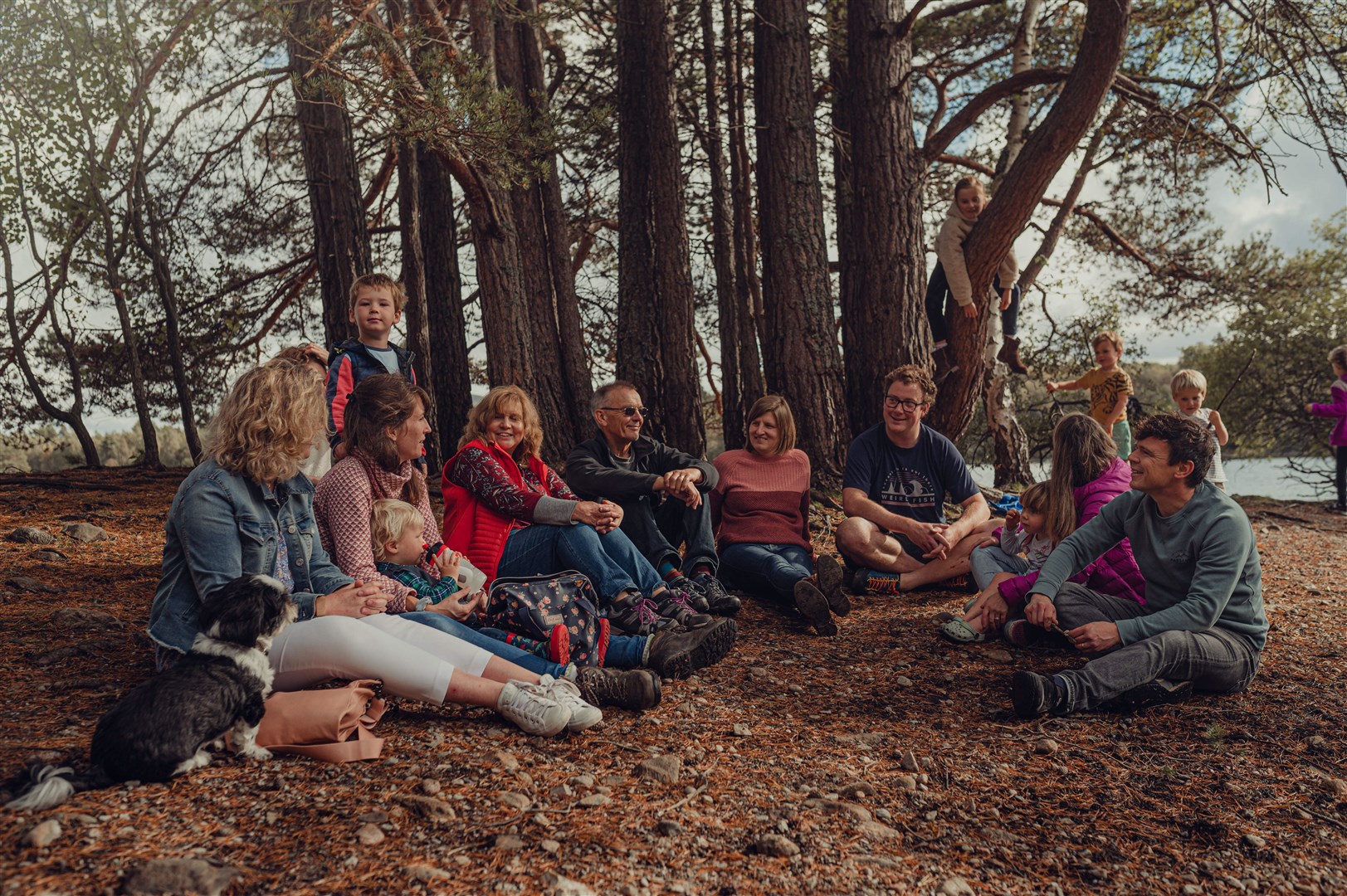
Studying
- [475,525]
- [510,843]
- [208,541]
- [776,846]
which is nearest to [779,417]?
[475,525]

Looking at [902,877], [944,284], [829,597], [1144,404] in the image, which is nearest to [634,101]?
[944,284]

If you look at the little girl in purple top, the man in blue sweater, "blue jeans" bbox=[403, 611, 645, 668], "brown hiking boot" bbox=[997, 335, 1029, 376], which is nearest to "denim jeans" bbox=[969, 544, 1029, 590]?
the man in blue sweater

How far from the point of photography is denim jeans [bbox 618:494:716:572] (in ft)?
15.5

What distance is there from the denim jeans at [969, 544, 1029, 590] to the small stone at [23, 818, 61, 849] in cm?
401

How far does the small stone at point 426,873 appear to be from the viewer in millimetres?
2057

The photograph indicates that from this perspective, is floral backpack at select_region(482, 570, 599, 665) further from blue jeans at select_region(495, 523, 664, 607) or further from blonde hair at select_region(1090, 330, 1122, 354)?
blonde hair at select_region(1090, 330, 1122, 354)

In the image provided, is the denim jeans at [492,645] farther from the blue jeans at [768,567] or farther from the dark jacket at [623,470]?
the blue jeans at [768,567]

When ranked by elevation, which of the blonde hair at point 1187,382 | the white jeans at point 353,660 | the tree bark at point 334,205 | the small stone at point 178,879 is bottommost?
→ the small stone at point 178,879

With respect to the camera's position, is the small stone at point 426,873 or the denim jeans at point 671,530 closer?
the small stone at point 426,873

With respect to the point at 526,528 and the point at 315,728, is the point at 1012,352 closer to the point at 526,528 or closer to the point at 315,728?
the point at 526,528

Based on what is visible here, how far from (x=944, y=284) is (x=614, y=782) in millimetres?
5370

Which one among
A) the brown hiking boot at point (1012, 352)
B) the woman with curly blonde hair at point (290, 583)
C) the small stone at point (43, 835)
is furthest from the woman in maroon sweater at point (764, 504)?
the brown hiking boot at point (1012, 352)

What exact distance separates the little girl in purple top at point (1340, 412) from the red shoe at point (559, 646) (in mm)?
9182

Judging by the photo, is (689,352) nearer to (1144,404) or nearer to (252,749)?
(252,749)
